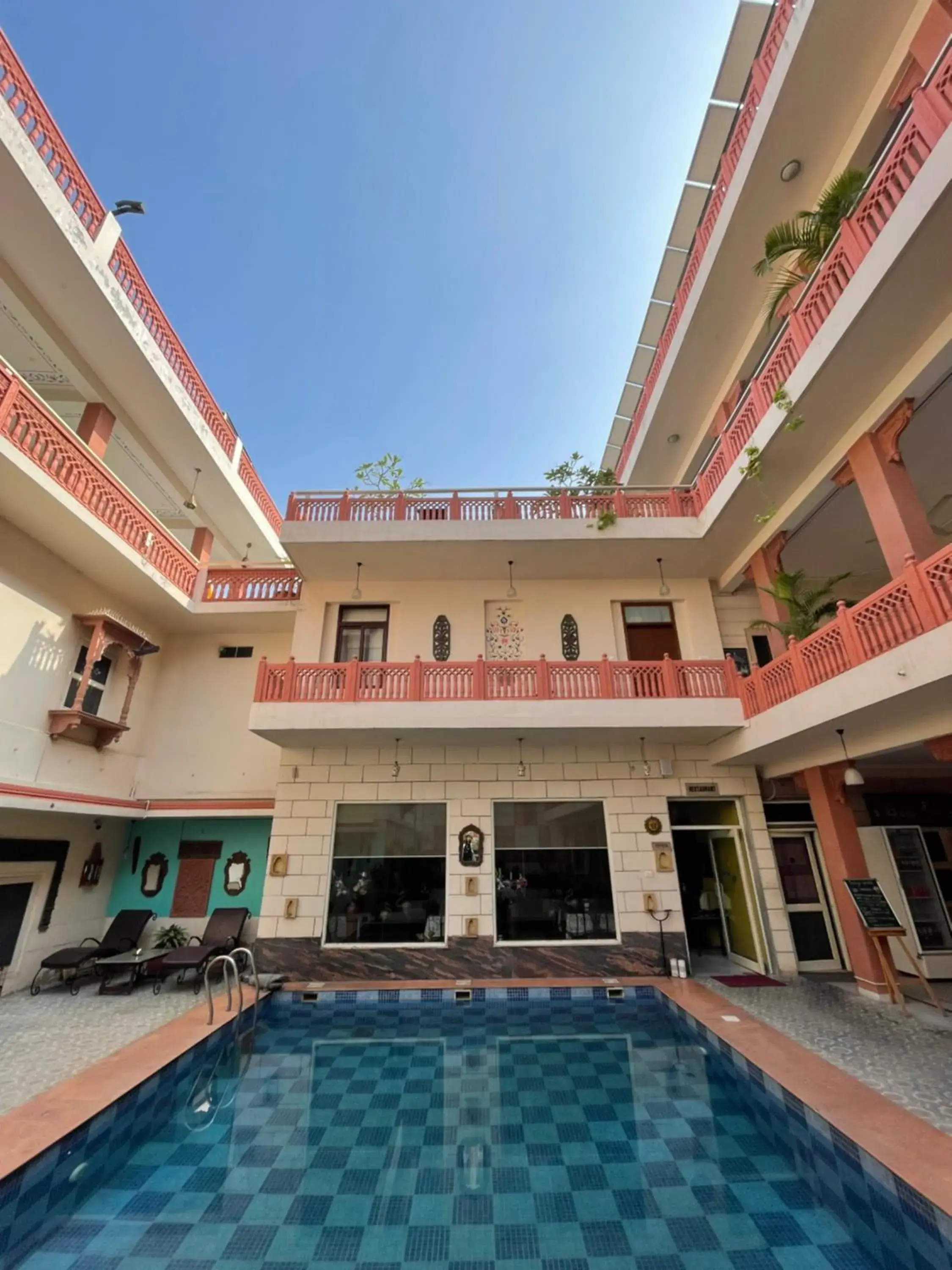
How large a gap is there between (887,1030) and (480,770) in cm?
579

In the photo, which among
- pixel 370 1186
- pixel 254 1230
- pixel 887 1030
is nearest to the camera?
pixel 254 1230

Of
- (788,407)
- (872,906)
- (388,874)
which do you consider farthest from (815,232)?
(388,874)

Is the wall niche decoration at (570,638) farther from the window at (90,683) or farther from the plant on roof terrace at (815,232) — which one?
the window at (90,683)

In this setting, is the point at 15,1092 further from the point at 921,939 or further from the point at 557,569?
the point at 921,939

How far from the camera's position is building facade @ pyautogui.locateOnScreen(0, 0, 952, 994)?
20.0 ft

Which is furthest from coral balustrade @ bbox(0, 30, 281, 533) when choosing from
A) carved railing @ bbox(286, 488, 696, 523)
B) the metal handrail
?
the metal handrail

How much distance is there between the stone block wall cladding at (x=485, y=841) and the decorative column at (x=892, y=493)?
4.61 m

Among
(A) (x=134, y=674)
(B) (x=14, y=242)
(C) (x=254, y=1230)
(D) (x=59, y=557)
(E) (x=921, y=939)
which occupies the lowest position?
(C) (x=254, y=1230)

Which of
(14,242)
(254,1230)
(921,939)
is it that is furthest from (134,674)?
Answer: (921,939)

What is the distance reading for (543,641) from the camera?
979 cm

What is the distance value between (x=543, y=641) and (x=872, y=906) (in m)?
5.95

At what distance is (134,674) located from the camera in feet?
32.0

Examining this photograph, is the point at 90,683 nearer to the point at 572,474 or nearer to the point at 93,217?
the point at 93,217

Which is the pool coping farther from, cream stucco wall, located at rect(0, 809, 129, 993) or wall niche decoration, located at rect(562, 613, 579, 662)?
wall niche decoration, located at rect(562, 613, 579, 662)
